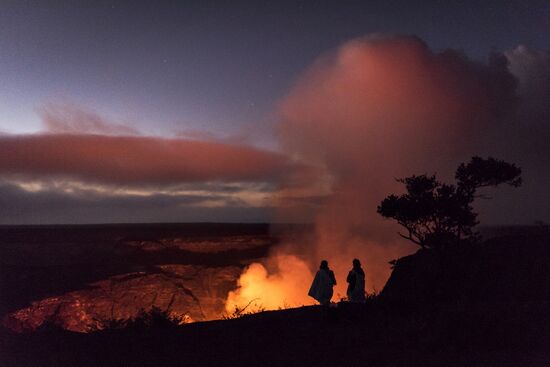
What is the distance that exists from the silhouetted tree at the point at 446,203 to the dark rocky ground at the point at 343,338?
7.46 metres

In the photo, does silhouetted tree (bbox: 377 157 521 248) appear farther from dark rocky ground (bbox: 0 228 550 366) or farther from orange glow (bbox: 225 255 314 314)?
orange glow (bbox: 225 255 314 314)

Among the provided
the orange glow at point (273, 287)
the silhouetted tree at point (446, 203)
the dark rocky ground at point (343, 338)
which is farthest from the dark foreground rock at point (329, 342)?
the orange glow at point (273, 287)

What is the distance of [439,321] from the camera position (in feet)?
40.0

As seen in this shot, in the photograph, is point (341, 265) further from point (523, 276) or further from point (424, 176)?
point (523, 276)

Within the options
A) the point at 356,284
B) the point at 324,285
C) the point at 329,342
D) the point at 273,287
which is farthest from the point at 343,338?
the point at 273,287

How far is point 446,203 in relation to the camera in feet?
82.0

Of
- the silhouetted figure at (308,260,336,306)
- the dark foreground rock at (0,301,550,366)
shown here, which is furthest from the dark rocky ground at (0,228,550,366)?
the silhouetted figure at (308,260,336,306)

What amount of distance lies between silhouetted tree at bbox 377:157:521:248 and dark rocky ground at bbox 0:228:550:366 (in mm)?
7462

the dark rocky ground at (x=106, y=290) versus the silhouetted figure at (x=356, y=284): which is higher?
the silhouetted figure at (x=356, y=284)

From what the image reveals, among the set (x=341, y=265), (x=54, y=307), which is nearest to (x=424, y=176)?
(x=54, y=307)

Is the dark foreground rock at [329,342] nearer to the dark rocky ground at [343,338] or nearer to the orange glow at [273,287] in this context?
the dark rocky ground at [343,338]

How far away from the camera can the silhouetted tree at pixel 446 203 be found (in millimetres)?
24656

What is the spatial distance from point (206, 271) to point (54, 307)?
16.5m

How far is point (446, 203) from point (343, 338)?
1508 cm
